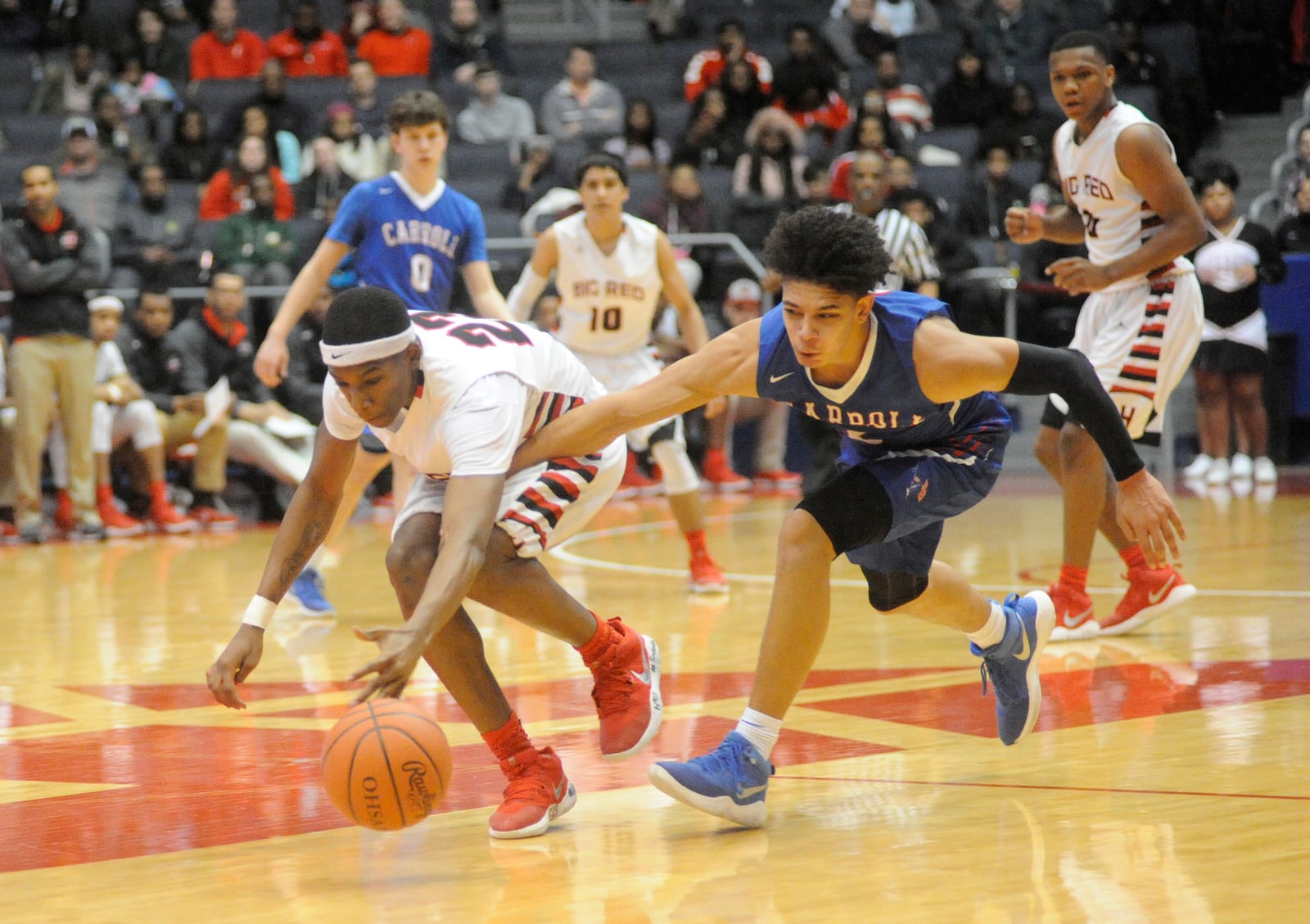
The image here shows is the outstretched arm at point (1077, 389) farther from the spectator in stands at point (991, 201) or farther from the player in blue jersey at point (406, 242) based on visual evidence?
the spectator in stands at point (991, 201)

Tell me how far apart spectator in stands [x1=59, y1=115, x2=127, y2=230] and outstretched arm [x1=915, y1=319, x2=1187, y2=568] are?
10960 mm

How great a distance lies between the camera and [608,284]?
27.9 feet

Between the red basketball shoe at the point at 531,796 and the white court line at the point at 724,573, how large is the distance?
8.00ft

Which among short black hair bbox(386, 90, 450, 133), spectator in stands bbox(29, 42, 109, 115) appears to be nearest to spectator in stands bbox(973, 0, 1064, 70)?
spectator in stands bbox(29, 42, 109, 115)

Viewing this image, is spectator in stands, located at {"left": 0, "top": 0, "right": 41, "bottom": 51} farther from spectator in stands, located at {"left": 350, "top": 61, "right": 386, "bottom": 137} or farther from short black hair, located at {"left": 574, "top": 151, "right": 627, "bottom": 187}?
A: short black hair, located at {"left": 574, "top": 151, "right": 627, "bottom": 187}

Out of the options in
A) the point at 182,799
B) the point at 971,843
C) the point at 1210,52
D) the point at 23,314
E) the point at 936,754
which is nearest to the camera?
the point at 971,843

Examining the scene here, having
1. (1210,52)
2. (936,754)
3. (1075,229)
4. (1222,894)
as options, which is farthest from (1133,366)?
(1210,52)

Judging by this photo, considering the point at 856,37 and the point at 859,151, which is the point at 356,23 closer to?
the point at 856,37

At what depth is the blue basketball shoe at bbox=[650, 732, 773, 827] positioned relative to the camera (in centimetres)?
397

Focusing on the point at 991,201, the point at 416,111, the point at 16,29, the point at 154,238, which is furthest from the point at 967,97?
the point at 416,111

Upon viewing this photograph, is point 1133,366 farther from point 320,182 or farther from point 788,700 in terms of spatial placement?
point 320,182

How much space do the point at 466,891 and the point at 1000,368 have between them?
169 centimetres

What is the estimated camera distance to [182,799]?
174 inches

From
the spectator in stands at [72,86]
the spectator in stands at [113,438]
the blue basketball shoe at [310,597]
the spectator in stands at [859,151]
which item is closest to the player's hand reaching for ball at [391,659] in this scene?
the blue basketball shoe at [310,597]
